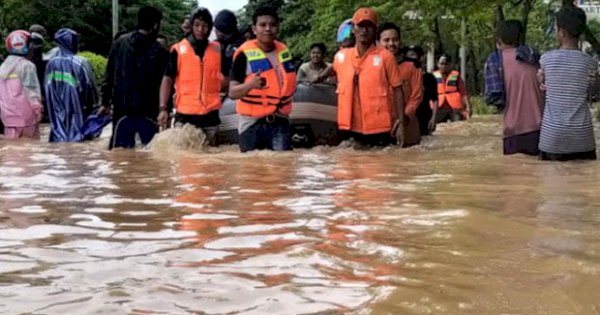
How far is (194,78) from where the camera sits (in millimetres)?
9188

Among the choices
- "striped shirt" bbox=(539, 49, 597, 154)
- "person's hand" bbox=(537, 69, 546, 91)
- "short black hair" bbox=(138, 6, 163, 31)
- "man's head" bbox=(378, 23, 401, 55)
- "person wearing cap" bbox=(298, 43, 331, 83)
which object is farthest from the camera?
"person wearing cap" bbox=(298, 43, 331, 83)

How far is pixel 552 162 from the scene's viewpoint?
7586 millimetres

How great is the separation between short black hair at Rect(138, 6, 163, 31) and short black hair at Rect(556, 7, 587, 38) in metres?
3.90

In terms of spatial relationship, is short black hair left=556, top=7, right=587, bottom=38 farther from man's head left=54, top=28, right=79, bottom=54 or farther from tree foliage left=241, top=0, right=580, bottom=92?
tree foliage left=241, top=0, right=580, bottom=92

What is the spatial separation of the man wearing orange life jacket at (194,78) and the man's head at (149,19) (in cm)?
42

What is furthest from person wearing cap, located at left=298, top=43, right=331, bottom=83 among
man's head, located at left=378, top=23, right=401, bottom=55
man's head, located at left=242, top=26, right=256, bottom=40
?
man's head, located at left=378, top=23, right=401, bottom=55

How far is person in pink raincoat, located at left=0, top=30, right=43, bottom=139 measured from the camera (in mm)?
11805

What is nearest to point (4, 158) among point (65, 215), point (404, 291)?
point (65, 215)

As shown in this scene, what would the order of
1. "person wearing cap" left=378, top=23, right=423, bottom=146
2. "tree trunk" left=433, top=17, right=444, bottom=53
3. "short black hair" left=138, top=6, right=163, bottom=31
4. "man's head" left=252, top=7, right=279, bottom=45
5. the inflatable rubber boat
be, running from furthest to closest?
"tree trunk" left=433, top=17, right=444, bottom=53
the inflatable rubber boat
"person wearing cap" left=378, top=23, right=423, bottom=146
"short black hair" left=138, top=6, right=163, bottom=31
"man's head" left=252, top=7, right=279, bottom=45

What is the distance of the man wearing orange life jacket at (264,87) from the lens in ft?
27.5

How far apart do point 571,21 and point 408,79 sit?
2727 mm

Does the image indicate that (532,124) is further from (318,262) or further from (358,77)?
(318,262)

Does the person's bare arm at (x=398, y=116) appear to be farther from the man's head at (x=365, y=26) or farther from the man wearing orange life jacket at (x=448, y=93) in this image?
the man wearing orange life jacket at (x=448, y=93)

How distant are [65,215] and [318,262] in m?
1.81
